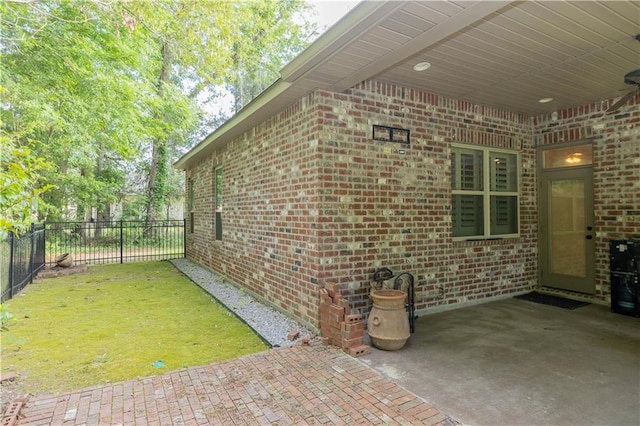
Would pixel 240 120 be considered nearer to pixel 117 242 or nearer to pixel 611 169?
pixel 611 169

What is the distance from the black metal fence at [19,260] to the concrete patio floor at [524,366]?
5.52 metres

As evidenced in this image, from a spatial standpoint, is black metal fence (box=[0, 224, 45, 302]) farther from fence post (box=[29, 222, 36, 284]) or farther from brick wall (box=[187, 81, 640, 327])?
brick wall (box=[187, 81, 640, 327])

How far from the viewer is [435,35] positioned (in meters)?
2.72

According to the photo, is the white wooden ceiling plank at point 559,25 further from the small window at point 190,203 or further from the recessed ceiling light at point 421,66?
the small window at point 190,203

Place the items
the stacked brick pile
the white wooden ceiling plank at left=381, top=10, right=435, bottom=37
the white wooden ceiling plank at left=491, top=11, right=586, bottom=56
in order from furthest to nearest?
the stacked brick pile → the white wooden ceiling plank at left=491, top=11, right=586, bottom=56 → the white wooden ceiling plank at left=381, top=10, right=435, bottom=37

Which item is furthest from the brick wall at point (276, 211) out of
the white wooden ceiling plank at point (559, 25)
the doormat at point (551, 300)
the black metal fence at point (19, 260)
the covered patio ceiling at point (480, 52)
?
the doormat at point (551, 300)

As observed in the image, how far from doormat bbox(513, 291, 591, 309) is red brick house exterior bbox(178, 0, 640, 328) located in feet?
0.55

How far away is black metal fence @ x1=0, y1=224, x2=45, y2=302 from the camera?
5695 millimetres

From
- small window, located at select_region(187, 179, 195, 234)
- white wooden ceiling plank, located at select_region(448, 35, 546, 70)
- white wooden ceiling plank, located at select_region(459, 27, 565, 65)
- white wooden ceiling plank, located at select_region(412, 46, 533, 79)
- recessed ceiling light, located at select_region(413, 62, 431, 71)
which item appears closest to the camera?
white wooden ceiling plank, located at select_region(459, 27, 565, 65)

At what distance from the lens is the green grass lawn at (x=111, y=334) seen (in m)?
3.14

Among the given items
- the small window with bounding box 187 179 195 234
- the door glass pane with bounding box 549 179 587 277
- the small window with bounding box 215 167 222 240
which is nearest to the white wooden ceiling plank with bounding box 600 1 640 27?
the door glass pane with bounding box 549 179 587 277

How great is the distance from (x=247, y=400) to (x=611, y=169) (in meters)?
5.69

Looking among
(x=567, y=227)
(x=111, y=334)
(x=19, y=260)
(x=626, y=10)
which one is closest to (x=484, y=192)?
(x=567, y=227)

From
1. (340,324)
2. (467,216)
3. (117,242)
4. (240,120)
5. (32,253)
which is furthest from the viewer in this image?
(117,242)
